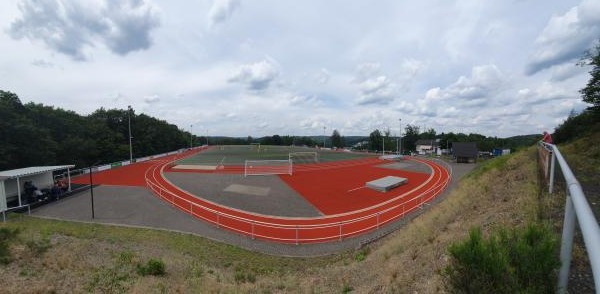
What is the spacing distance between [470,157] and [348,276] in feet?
170

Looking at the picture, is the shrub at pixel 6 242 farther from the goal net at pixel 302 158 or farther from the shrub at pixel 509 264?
the goal net at pixel 302 158

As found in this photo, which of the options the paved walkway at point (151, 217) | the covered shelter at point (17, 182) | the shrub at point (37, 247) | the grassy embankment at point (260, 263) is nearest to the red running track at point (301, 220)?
the paved walkway at point (151, 217)

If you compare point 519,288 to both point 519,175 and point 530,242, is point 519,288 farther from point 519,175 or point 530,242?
point 519,175

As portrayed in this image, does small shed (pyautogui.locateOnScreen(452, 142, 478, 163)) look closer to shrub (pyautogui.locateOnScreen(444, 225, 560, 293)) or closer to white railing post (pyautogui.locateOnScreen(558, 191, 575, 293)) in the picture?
shrub (pyautogui.locateOnScreen(444, 225, 560, 293))

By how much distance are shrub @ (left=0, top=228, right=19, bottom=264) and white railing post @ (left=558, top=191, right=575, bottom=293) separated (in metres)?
13.9

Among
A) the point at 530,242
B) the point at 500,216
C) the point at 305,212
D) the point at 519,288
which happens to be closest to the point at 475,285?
the point at 519,288

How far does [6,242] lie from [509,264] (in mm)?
14738

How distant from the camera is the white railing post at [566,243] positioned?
2.74 m

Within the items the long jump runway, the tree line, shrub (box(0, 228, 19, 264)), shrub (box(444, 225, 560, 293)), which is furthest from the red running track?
the tree line

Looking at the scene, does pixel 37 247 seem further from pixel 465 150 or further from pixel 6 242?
pixel 465 150

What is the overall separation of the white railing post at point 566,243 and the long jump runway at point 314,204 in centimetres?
1279

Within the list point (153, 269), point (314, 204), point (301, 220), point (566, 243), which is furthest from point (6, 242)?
point (314, 204)

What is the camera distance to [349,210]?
22312mm

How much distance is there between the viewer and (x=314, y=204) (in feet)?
80.1
